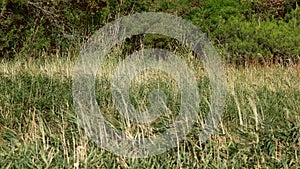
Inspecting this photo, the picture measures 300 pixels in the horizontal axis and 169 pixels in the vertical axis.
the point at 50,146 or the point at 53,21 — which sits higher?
the point at 53,21

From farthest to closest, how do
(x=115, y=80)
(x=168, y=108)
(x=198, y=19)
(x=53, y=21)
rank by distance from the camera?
(x=198, y=19), (x=53, y=21), (x=115, y=80), (x=168, y=108)

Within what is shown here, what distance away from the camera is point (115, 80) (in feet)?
15.9

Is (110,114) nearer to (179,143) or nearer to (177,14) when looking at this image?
(179,143)

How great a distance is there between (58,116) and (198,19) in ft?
23.3

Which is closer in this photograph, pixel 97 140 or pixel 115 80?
pixel 97 140

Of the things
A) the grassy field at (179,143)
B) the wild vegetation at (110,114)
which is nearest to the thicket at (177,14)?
the wild vegetation at (110,114)

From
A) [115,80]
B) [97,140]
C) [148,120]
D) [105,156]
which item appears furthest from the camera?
[115,80]

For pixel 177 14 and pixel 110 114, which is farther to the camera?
pixel 177 14

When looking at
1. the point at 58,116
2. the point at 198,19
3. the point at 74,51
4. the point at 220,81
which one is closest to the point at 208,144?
the point at 58,116

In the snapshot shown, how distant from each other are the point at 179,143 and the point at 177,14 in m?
7.53

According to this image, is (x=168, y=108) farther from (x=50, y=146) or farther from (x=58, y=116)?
(x=50, y=146)

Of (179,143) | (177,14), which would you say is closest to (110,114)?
(179,143)

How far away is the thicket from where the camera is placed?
8.75m

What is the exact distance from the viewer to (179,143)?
325cm
